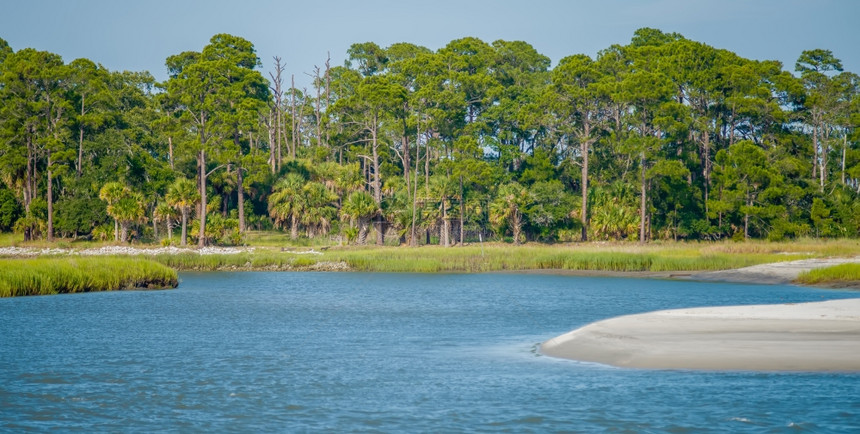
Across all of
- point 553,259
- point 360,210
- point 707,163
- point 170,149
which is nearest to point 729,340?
point 553,259

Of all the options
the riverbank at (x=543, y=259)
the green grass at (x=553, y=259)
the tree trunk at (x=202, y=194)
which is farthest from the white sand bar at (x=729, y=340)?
the tree trunk at (x=202, y=194)

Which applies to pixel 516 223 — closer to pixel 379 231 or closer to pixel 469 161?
pixel 469 161

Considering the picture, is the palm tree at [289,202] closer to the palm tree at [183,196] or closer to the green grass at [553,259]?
the palm tree at [183,196]

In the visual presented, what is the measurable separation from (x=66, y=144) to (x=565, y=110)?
1601 inches

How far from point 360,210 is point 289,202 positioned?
7.21 m

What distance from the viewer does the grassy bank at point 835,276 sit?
127 feet

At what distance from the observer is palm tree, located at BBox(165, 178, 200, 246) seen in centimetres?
6531

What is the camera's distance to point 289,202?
229ft

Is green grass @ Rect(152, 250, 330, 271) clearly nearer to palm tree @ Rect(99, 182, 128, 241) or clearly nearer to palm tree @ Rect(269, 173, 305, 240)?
palm tree @ Rect(99, 182, 128, 241)

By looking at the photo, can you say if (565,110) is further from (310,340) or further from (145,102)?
(310,340)

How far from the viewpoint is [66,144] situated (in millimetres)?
71312

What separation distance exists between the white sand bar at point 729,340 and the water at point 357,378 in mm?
612

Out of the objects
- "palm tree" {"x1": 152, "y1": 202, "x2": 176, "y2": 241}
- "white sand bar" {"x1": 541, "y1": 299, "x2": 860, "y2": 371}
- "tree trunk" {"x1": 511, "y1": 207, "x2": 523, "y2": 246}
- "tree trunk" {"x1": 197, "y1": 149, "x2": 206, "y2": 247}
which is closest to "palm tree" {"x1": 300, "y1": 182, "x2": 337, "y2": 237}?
"tree trunk" {"x1": 197, "y1": 149, "x2": 206, "y2": 247}

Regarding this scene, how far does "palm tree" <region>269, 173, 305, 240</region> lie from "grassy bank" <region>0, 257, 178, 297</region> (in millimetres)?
27740
